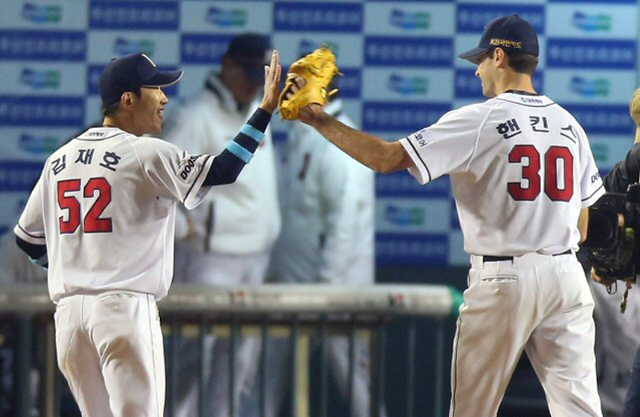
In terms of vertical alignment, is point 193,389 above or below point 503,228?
below

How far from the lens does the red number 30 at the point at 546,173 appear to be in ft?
14.7

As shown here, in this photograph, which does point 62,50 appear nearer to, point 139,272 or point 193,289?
point 193,289

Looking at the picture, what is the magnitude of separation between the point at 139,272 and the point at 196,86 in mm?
3106

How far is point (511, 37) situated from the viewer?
4.65 m

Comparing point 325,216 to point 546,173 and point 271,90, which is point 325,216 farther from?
point 546,173

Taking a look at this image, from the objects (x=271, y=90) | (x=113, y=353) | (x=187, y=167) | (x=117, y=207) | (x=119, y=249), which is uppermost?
(x=271, y=90)

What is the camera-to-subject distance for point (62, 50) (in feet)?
24.6

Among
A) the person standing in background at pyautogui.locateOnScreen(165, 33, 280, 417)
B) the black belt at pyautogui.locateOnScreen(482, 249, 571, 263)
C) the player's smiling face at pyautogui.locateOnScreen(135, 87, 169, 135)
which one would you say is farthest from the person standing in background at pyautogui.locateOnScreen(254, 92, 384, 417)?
the black belt at pyautogui.locateOnScreen(482, 249, 571, 263)

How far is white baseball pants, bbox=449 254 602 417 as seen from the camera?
4.47 metres

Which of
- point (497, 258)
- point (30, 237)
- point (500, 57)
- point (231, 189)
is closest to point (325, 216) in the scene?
point (231, 189)

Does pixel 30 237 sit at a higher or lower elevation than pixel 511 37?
lower

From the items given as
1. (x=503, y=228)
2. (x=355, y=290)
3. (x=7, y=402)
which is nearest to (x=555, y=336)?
(x=503, y=228)

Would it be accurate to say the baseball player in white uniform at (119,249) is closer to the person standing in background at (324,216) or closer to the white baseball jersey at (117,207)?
the white baseball jersey at (117,207)

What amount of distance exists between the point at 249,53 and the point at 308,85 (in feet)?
8.79
